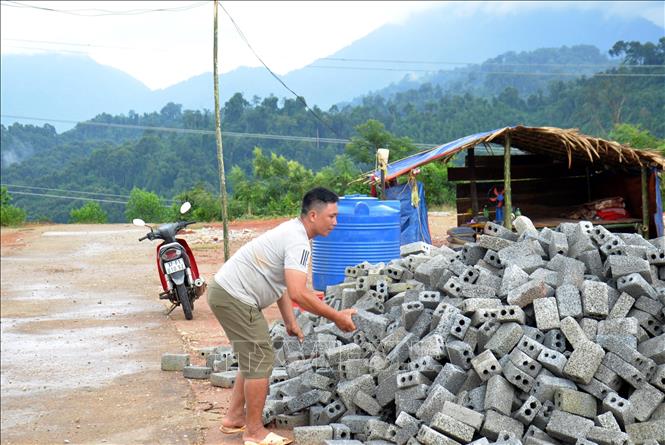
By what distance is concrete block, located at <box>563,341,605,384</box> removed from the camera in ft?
14.8

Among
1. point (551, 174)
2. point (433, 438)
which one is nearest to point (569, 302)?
point (433, 438)

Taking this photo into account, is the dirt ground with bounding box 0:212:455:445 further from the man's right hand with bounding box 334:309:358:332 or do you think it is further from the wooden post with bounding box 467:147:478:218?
the wooden post with bounding box 467:147:478:218

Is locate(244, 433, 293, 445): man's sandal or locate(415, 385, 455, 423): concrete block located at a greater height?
locate(415, 385, 455, 423): concrete block

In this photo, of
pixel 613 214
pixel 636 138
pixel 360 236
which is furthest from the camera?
pixel 636 138

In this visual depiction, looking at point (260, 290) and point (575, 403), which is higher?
point (260, 290)

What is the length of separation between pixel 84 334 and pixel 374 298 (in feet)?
11.9

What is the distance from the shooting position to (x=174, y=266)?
829cm

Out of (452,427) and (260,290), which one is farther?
(260,290)

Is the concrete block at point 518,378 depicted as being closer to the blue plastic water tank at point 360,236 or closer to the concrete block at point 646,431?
the concrete block at point 646,431

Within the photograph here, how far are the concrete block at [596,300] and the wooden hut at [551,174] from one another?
6873 millimetres

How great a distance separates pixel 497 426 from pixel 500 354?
0.52m

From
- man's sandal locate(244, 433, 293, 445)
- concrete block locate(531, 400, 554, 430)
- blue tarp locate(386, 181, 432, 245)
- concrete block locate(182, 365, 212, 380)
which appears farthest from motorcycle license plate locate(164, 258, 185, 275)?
blue tarp locate(386, 181, 432, 245)

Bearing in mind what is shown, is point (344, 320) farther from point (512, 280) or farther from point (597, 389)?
point (597, 389)

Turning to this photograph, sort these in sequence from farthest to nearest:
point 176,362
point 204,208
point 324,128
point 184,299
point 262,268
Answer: point 324,128, point 204,208, point 184,299, point 176,362, point 262,268
